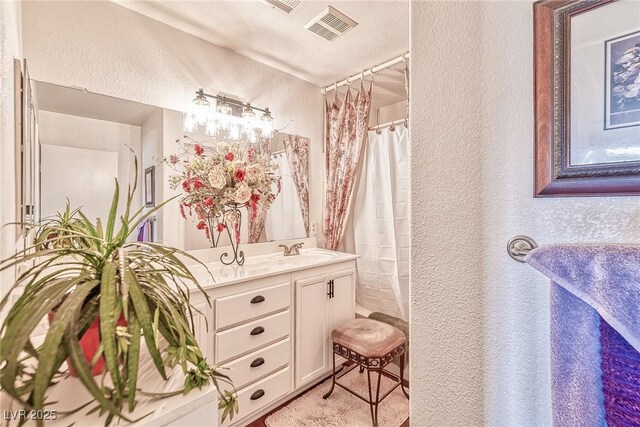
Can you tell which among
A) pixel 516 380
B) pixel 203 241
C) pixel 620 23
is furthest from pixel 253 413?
pixel 620 23

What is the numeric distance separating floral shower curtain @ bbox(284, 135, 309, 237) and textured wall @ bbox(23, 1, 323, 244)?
0.69 ft

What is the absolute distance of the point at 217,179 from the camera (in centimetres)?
169

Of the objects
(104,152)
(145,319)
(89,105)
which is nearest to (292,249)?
(104,152)

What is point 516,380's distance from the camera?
0.66 meters

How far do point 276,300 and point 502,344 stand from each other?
127 centimetres

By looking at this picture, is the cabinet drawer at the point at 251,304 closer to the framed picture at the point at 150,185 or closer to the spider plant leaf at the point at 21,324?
the framed picture at the point at 150,185

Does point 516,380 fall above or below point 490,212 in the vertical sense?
below

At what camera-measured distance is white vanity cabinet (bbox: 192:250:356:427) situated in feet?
4.84

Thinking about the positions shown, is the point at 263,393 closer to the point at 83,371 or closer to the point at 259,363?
the point at 259,363

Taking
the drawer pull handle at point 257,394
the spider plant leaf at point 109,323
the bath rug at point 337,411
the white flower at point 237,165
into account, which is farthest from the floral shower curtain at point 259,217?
the spider plant leaf at point 109,323

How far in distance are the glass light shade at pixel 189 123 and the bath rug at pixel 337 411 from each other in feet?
6.30

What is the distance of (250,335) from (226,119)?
1490 mm

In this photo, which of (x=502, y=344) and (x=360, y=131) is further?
(x=360, y=131)

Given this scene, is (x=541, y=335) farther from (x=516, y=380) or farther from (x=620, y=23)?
(x=620, y=23)
